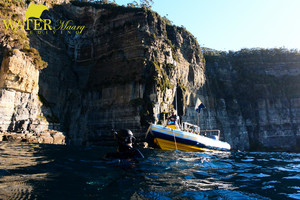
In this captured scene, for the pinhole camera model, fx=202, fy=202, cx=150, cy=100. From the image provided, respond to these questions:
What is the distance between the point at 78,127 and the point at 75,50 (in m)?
15.3

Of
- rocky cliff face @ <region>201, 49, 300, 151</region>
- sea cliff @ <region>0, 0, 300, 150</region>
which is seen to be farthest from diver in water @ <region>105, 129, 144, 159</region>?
rocky cliff face @ <region>201, 49, 300, 151</region>

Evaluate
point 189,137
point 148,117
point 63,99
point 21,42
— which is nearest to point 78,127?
point 63,99

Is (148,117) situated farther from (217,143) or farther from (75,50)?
(75,50)

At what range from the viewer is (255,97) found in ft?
182

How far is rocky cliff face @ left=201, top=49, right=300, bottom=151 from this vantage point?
50.6m

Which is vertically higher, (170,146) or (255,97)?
(255,97)
